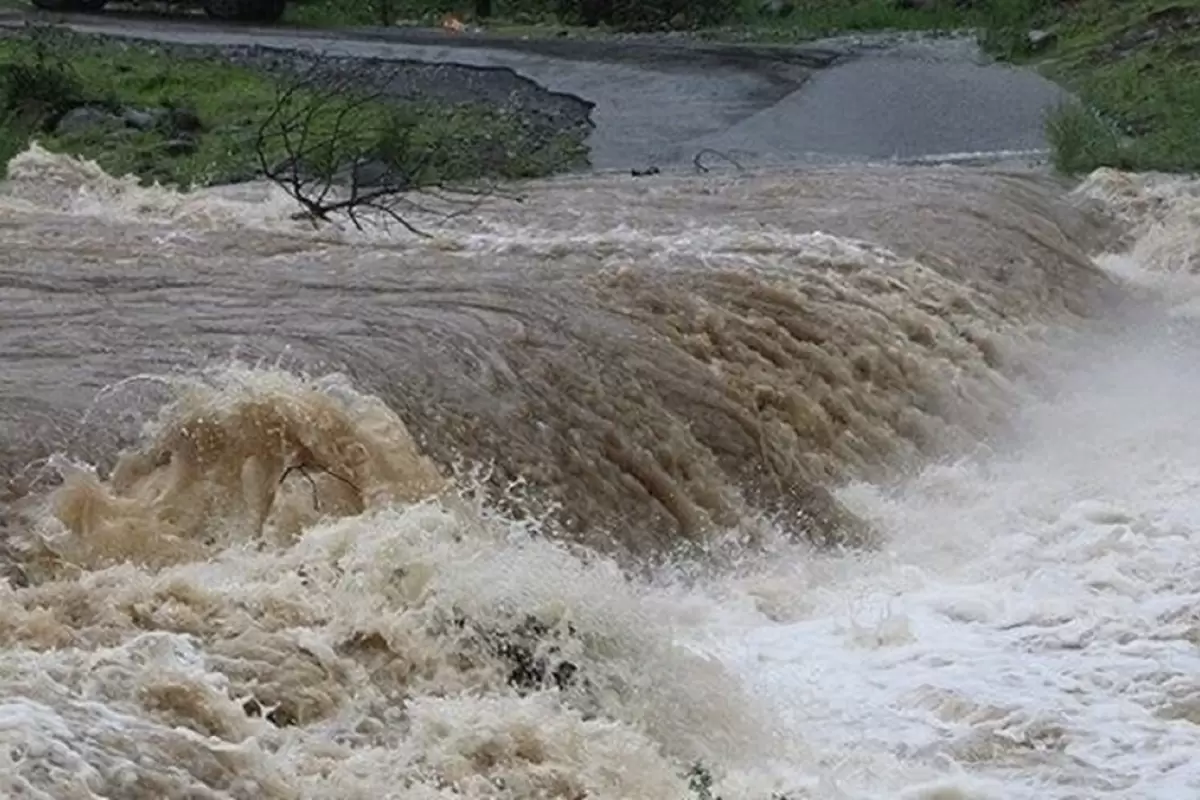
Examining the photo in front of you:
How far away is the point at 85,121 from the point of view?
20.2 metres

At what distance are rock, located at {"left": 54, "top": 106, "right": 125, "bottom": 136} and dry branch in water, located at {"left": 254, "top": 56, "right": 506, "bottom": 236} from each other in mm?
1708

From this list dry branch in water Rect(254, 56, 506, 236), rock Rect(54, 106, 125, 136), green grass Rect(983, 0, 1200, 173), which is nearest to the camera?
dry branch in water Rect(254, 56, 506, 236)

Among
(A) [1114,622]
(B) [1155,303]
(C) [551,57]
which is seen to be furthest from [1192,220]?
(C) [551,57]

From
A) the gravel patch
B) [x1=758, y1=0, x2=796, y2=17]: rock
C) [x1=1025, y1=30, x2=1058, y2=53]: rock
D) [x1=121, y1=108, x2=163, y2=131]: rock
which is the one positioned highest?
[x1=1025, y1=30, x2=1058, y2=53]: rock

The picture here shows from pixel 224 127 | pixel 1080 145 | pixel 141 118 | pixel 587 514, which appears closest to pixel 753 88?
pixel 224 127

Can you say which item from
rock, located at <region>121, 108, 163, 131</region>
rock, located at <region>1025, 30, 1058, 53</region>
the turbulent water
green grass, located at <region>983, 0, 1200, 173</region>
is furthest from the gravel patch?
the turbulent water

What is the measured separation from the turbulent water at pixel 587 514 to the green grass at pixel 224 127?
139 inches

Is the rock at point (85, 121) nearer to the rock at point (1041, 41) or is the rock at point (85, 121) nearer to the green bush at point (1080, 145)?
the green bush at point (1080, 145)

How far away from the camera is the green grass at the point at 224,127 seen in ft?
58.6

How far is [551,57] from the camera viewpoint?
1072 inches

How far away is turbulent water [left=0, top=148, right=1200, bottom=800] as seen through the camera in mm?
6605

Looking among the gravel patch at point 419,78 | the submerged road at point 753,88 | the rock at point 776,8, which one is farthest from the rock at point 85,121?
the rock at point 776,8

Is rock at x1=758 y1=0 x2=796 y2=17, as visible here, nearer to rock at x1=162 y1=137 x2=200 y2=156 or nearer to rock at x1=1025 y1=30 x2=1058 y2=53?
rock at x1=1025 y1=30 x2=1058 y2=53

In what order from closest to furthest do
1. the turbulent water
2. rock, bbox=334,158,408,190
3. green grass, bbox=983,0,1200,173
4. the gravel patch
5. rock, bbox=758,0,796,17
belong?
the turbulent water → rock, bbox=334,158,408,190 → green grass, bbox=983,0,1200,173 → the gravel patch → rock, bbox=758,0,796,17
